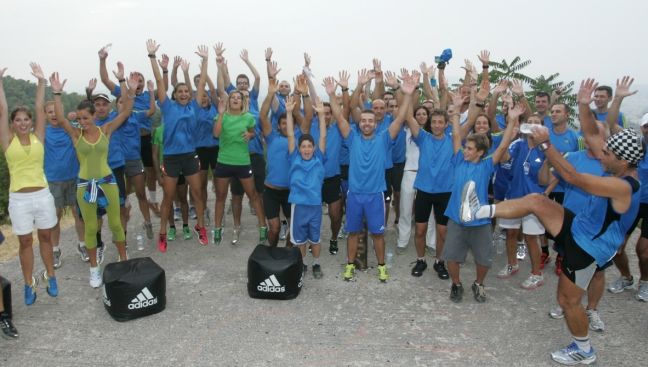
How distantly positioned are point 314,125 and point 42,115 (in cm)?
366

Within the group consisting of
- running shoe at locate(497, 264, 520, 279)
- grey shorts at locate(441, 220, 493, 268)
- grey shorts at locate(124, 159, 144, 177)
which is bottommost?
running shoe at locate(497, 264, 520, 279)

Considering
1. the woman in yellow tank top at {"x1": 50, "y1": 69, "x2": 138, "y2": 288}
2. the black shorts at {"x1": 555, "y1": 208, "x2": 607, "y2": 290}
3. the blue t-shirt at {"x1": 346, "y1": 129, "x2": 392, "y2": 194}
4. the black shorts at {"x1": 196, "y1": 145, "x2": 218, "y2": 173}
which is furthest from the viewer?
the black shorts at {"x1": 196, "y1": 145, "x2": 218, "y2": 173}

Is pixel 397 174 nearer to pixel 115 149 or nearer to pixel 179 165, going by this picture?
pixel 179 165

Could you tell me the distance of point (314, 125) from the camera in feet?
23.1

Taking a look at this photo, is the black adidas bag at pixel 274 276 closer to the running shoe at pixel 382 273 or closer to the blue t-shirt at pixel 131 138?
the running shoe at pixel 382 273

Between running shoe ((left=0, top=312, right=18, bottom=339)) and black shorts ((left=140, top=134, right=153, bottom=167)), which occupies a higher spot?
black shorts ((left=140, top=134, right=153, bottom=167))

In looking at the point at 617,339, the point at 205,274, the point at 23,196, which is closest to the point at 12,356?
the point at 23,196

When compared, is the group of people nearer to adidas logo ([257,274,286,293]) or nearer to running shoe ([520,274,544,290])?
running shoe ([520,274,544,290])

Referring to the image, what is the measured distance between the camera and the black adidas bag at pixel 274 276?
5535 mm

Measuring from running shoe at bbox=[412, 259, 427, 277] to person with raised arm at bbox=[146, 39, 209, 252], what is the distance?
12.1ft

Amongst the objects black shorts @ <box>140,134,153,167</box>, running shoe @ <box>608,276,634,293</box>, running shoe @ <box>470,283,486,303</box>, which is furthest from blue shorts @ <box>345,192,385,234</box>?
black shorts @ <box>140,134,153,167</box>

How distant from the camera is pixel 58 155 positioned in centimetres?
650

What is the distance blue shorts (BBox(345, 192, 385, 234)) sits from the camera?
6.01 meters

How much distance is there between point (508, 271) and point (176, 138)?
546 cm
